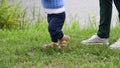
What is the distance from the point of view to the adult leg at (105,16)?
13.3 feet

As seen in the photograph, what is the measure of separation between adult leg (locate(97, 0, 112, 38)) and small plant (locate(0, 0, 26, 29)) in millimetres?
2149

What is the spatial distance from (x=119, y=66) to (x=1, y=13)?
3118 mm

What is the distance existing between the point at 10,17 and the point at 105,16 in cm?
242

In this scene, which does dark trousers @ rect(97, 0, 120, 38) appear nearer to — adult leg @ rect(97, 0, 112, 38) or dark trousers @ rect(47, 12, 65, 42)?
adult leg @ rect(97, 0, 112, 38)

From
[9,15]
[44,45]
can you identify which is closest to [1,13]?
[9,15]

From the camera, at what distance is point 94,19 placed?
22.1 feet

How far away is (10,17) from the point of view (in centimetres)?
614

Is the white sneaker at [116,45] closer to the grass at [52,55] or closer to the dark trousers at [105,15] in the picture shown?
the grass at [52,55]

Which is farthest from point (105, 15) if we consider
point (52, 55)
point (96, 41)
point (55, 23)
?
point (52, 55)

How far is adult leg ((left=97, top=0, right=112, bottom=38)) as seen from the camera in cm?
404

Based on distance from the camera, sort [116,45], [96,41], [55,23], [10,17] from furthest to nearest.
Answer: [10,17] < [96,41] < [116,45] < [55,23]

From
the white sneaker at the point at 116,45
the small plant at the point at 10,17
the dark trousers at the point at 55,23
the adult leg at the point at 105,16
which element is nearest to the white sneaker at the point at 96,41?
the adult leg at the point at 105,16

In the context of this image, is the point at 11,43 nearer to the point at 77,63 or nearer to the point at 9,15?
the point at 77,63

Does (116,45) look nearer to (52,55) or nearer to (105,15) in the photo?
(105,15)
